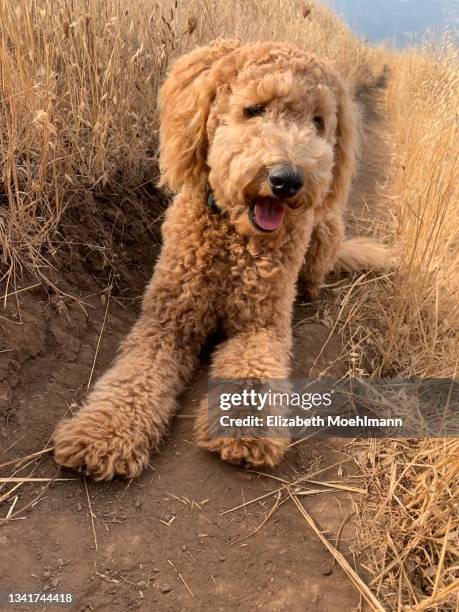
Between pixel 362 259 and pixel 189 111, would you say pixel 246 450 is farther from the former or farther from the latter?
pixel 362 259

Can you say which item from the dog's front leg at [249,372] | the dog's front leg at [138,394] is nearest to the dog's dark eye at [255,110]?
the dog's front leg at [138,394]

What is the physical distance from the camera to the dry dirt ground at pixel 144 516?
1508 millimetres

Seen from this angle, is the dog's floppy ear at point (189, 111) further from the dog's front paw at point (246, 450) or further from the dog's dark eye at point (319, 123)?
the dog's front paw at point (246, 450)

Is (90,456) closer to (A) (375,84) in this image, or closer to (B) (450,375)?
(B) (450,375)

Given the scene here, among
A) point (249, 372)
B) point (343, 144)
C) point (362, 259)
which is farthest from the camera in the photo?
point (362, 259)

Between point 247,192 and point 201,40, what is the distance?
2631 mm

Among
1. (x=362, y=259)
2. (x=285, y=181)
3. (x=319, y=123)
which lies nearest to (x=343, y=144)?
(x=319, y=123)

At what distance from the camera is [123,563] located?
61.6 inches

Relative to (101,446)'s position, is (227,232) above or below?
above

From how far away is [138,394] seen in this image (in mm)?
2053

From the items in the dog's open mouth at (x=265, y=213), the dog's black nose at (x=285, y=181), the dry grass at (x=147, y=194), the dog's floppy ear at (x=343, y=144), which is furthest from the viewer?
the dog's floppy ear at (x=343, y=144)

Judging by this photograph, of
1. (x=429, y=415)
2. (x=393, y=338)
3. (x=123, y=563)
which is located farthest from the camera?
(x=393, y=338)

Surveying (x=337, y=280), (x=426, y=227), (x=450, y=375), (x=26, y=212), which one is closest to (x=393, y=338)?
(x=450, y=375)

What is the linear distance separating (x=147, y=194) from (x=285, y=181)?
5.20 ft
